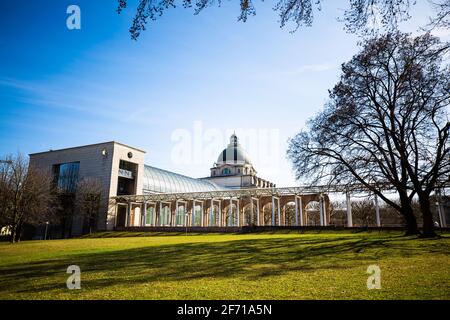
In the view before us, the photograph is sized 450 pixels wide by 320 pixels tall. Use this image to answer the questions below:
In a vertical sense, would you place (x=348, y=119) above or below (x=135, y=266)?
above

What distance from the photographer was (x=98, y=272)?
33.1 feet

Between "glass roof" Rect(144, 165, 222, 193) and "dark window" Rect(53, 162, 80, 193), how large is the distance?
13150 mm

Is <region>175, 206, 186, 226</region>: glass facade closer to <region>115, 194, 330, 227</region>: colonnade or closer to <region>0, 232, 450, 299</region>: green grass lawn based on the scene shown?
<region>115, 194, 330, 227</region>: colonnade

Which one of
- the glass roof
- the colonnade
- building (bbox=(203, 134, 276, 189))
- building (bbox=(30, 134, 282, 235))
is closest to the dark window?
building (bbox=(30, 134, 282, 235))

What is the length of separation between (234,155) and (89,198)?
56.8 m

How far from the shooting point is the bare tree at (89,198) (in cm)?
4959

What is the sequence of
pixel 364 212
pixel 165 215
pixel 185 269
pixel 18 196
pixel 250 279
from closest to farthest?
1. pixel 250 279
2. pixel 185 269
3. pixel 18 196
4. pixel 364 212
5. pixel 165 215

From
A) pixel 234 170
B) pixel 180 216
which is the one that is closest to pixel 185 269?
pixel 180 216

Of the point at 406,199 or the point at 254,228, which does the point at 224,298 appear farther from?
the point at 254,228

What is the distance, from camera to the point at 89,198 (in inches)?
1969

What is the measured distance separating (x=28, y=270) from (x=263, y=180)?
95764 millimetres

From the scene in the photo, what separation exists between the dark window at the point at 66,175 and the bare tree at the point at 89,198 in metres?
4.58

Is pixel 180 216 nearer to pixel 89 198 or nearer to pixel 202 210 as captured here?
pixel 202 210
